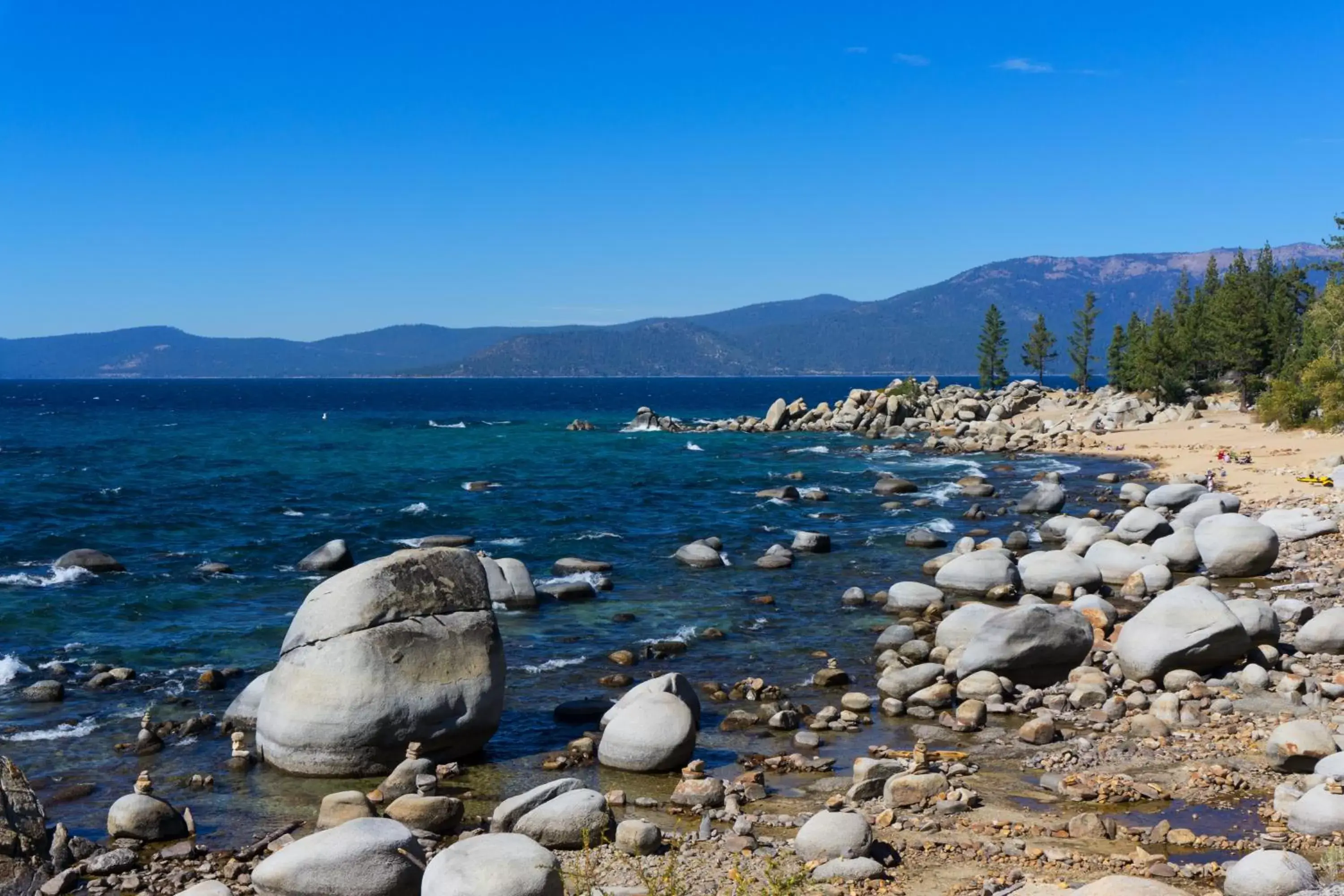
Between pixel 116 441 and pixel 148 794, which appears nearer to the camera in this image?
pixel 148 794

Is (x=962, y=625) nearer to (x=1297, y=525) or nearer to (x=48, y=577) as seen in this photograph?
(x=1297, y=525)

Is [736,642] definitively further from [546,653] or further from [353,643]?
[353,643]

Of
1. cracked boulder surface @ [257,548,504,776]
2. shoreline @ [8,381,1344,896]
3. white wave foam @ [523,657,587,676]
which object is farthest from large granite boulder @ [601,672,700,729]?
white wave foam @ [523,657,587,676]

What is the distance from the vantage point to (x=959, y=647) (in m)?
21.7

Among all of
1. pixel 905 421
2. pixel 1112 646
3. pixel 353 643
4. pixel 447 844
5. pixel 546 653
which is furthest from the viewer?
pixel 905 421

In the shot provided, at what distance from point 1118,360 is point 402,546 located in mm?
85401

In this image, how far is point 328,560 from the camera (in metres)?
32.5

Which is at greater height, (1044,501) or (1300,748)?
(1044,501)

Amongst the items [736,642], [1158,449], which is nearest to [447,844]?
[736,642]

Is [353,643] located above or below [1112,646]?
above

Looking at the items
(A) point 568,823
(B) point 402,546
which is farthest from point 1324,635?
(B) point 402,546

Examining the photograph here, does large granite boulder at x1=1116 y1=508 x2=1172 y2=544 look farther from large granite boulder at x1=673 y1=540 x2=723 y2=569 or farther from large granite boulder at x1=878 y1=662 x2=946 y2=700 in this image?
large granite boulder at x1=878 y1=662 x2=946 y2=700

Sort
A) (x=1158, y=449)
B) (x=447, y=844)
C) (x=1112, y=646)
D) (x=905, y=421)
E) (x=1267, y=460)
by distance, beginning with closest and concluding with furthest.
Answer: (x=447, y=844) < (x=1112, y=646) < (x=1267, y=460) < (x=1158, y=449) < (x=905, y=421)

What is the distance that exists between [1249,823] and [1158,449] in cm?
5350
